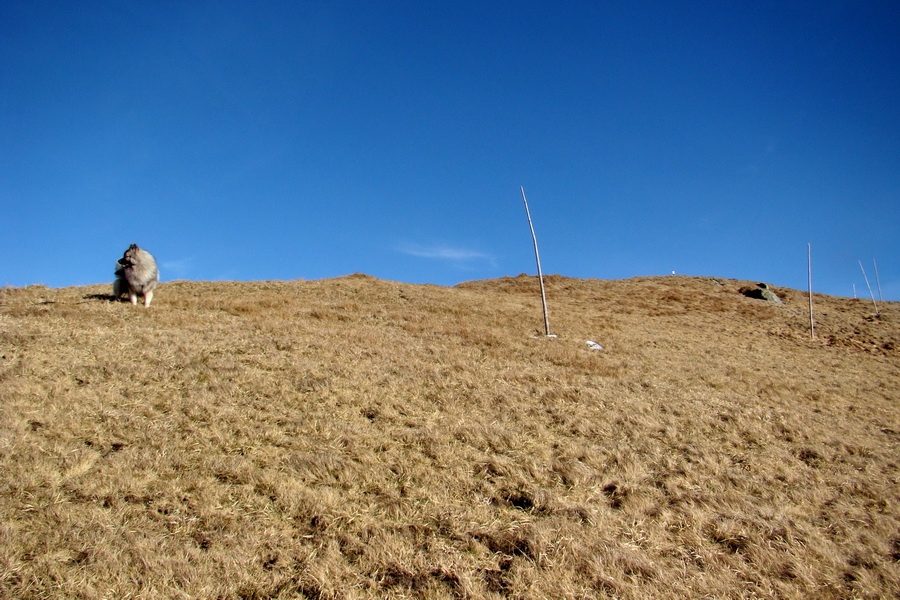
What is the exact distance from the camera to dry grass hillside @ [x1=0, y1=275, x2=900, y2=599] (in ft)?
17.5

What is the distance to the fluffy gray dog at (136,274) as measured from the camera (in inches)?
764

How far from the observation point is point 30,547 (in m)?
5.31

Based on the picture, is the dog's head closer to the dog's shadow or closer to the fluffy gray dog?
the fluffy gray dog

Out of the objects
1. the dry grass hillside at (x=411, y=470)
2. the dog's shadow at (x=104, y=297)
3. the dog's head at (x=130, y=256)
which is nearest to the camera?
the dry grass hillside at (x=411, y=470)

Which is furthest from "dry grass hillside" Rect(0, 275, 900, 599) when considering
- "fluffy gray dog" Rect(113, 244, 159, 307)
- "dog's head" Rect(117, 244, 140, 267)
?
"dog's head" Rect(117, 244, 140, 267)

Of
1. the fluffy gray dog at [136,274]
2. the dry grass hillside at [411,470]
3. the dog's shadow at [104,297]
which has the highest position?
the fluffy gray dog at [136,274]

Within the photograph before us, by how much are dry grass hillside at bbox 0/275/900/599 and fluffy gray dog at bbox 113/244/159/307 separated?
69.9 inches

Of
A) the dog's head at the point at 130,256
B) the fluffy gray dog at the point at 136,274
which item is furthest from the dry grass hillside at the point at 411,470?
the dog's head at the point at 130,256

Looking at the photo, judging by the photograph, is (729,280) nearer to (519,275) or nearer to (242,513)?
(519,275)

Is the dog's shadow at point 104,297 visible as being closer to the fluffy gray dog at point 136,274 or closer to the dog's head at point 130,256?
the fluffy gray dog at point 136,274

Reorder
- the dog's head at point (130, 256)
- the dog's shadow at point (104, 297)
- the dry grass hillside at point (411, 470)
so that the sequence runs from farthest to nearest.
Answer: the dog's shadow at point (104, 297), the dog's head at point (130, 256), the dry grass hillside at point (411, 470)

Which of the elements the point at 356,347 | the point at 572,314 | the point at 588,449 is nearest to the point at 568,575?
the point at 588,449

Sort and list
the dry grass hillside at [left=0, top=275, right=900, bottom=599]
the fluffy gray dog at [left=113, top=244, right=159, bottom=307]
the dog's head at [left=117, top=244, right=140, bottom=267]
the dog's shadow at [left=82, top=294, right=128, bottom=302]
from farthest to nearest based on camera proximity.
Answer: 1. the dog's shadow at [left=82, top=294, right=128, bottom=302]
2. the fluffy gray dog at [left=113, top=244, right=159, bottom=307]
3. the dog's head at [left=117, top=244, right=140, bottom=267]
4. the dry grass hillside at [left=0, top=275, right=900, bottom=599]

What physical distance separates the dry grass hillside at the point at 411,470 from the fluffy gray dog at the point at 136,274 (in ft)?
5.82
